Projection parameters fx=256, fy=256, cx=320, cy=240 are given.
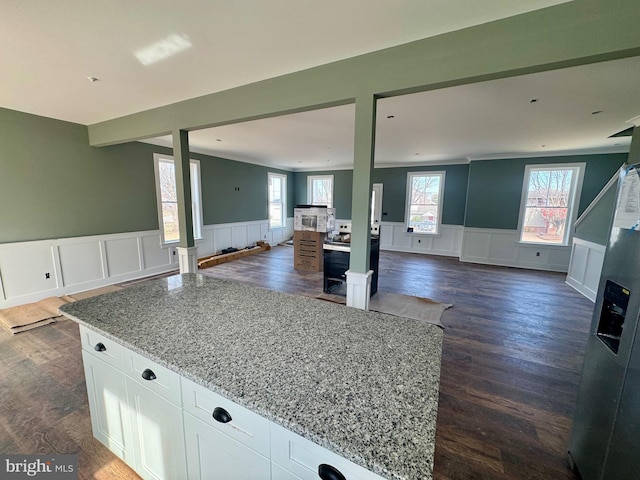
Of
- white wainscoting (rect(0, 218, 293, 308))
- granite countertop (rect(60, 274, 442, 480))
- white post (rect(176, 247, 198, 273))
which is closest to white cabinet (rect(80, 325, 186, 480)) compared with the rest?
granite countertop (rect(60, 274, 442, 480))

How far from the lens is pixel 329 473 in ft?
2.16

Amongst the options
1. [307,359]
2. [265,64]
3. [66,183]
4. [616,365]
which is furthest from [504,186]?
[66,183]

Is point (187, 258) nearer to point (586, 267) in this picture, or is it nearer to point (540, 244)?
point (586, 267)

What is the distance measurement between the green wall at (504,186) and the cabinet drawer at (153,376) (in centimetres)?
694

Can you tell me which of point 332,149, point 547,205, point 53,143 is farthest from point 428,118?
point 53,143

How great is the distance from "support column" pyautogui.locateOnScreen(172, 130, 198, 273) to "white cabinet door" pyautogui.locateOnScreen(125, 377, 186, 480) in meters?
2.18

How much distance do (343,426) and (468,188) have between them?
6935 millimetres

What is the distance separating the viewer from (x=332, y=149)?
5.44 m

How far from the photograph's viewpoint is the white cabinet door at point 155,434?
1071 millimetres

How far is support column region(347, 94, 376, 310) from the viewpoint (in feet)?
6.61

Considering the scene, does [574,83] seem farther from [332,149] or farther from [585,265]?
[332,149]

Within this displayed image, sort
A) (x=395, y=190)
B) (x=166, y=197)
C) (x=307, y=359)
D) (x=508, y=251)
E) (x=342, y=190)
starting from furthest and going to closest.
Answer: (x=342, y=190) → (x=395, y=190) → (x=508, y=251) → (x=166, y=197) → (x=307, y=359)

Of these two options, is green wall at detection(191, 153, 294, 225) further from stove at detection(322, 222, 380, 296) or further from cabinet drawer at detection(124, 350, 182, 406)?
cabinet drawer at detection(124, 350, 182, 406)

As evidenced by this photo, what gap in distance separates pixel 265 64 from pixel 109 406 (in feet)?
8.33
